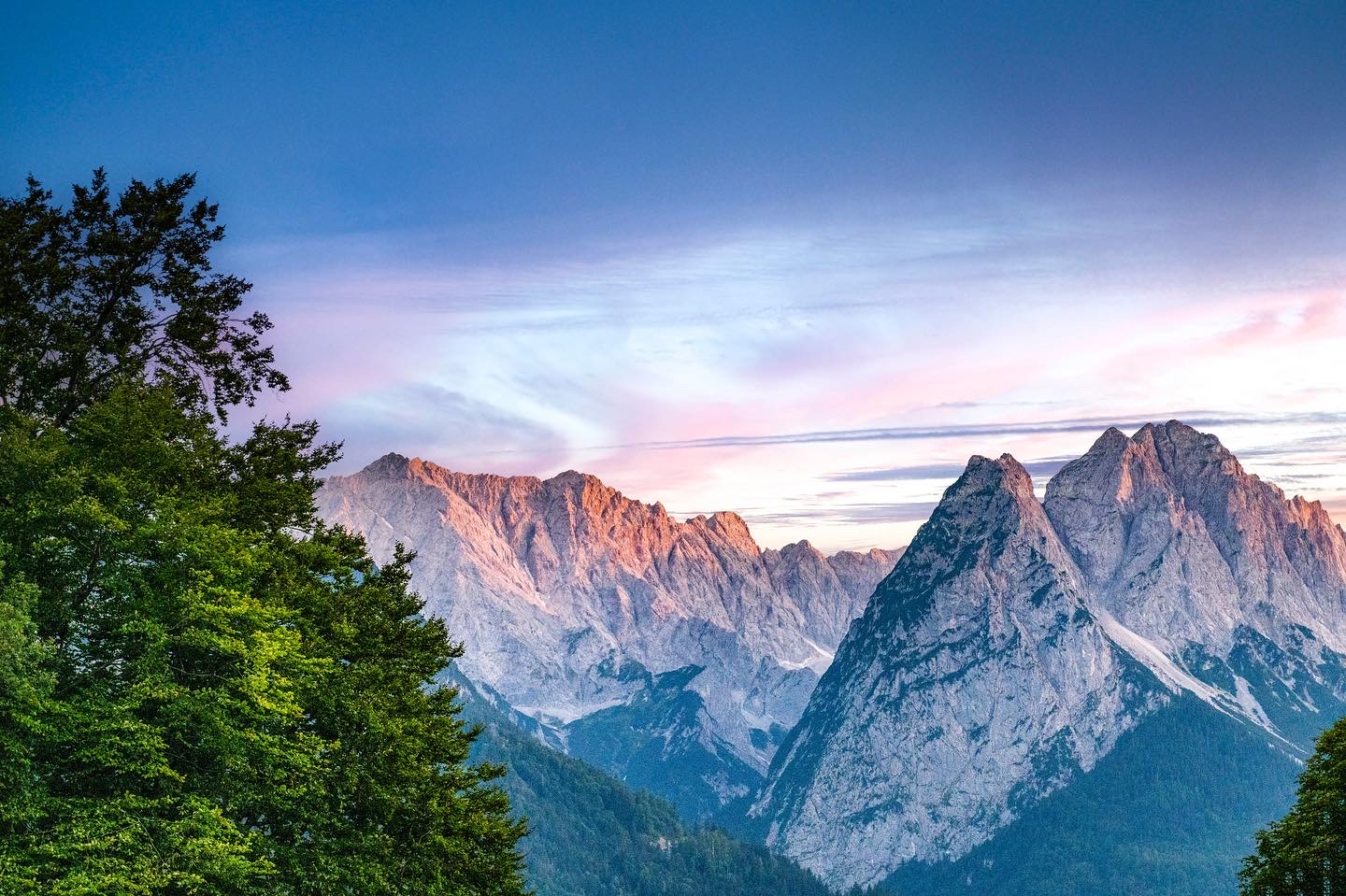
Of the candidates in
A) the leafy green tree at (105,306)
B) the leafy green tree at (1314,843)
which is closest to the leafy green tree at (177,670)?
the leafy green tree at (105,306)

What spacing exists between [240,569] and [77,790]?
8642mm

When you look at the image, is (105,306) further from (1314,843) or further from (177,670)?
(1314,843)

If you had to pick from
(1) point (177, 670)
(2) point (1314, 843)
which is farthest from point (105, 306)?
(2) point (1314, 843)

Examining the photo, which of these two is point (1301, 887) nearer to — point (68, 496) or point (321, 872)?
point (321, 872)

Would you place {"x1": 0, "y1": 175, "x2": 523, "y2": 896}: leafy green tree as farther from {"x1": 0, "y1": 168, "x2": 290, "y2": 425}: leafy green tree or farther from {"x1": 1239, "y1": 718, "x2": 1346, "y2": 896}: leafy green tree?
{"x1": 1239, "y1": 718, "x2": 1346, "y2": 896}: leafy green tree

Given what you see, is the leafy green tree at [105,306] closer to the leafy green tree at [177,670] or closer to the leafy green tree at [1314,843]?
the leafy green tree at [177,670]

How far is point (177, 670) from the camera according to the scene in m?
41.2

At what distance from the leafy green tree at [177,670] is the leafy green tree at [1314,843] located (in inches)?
1303

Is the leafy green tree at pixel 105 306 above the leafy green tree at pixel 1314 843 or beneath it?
above

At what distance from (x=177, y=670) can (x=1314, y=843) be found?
4386 cm

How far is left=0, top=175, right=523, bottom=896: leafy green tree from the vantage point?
37.1 metres

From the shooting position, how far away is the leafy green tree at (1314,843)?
5503cm

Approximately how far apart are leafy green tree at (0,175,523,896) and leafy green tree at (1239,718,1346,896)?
3310 cm

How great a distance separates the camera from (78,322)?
173 ft
